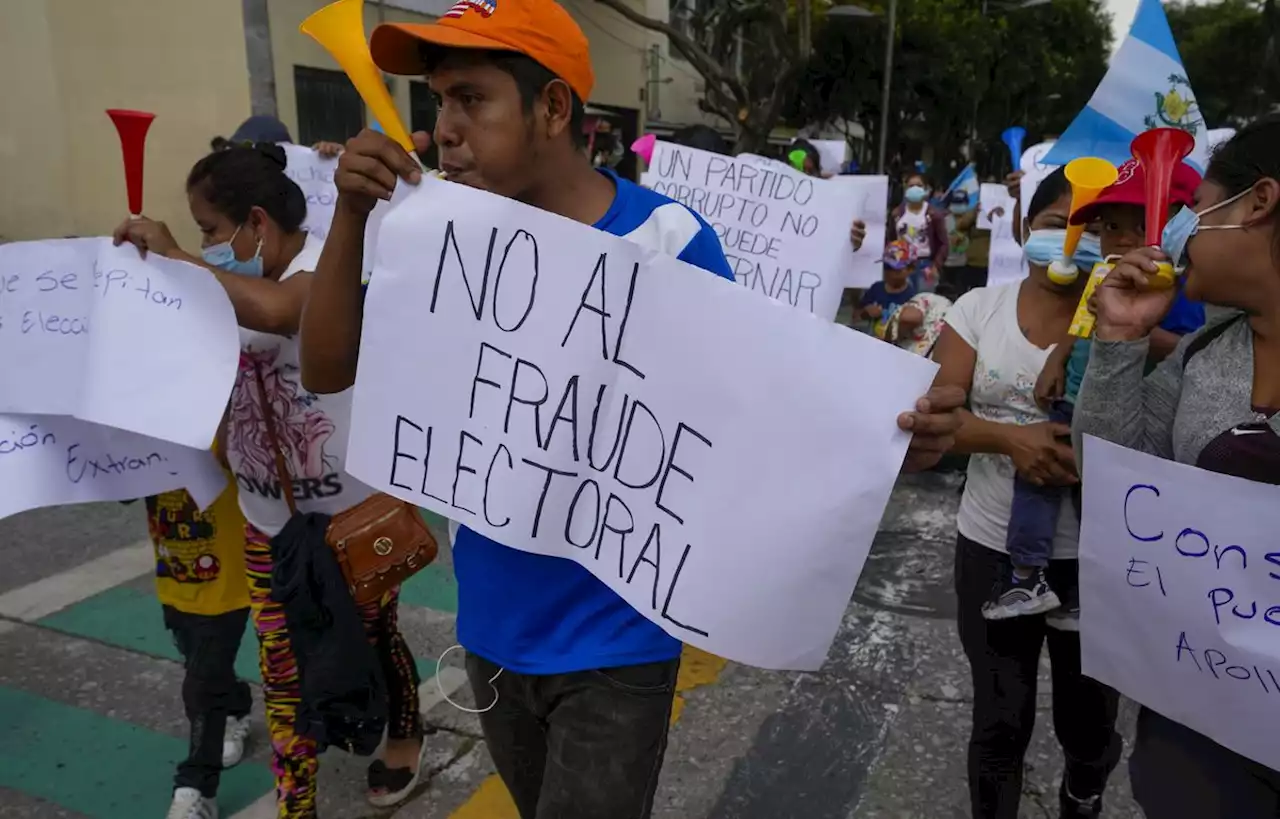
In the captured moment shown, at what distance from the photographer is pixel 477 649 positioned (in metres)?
1.91

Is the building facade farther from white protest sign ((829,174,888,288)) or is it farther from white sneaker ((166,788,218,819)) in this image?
white sneaker ((166,788,218,819))

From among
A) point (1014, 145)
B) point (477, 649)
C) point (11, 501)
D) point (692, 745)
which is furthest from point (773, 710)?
point (1014, 145)

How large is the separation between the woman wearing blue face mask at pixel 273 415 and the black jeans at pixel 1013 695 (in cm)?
159

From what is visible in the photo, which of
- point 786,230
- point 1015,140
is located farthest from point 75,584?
point 1015,140

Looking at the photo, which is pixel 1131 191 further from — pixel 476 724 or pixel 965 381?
pixel 476 724

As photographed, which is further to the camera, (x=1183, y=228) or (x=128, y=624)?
(x=128, y=624)

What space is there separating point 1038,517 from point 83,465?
7.85ft

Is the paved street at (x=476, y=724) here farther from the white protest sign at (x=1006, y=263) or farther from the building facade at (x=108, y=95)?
the building facade at (x=108, y=95)

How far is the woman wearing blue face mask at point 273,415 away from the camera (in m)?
2.54

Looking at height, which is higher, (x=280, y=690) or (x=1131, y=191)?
(x=1131, y=191)

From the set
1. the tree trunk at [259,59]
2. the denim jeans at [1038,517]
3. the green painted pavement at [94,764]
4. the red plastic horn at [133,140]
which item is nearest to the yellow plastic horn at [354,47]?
the red plastic horn at [133,140]

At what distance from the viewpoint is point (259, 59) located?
20.3ft

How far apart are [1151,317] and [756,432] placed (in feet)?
2.44

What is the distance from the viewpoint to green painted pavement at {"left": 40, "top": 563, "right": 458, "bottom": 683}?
12.7ft
